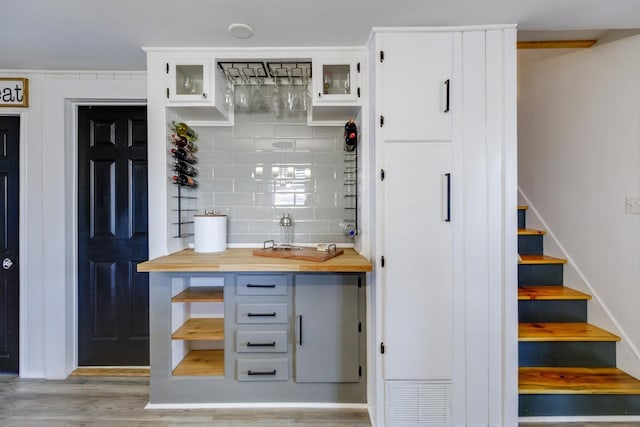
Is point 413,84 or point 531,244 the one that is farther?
point 531,244

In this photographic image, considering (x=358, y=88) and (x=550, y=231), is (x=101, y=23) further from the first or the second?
(x=550, y=231)

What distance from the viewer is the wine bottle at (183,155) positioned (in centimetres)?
216

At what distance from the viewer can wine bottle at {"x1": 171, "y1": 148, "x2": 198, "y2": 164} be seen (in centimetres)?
216

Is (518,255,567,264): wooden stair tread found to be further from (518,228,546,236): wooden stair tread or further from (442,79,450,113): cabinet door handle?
(442,79,450,113): cabinet door handle

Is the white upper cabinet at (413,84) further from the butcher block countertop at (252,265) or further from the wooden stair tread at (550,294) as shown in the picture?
the wooden stair tread at (550,294)

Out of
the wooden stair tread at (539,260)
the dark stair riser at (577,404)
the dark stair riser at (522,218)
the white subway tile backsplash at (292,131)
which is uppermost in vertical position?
the white subway tile backsplash at (292,131)

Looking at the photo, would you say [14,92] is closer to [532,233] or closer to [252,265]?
[252,265]

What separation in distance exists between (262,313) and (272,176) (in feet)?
3.58

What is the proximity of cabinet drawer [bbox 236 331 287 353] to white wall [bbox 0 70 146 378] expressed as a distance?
161cm

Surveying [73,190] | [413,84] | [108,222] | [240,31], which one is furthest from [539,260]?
[73,190]

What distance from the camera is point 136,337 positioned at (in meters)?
2.55

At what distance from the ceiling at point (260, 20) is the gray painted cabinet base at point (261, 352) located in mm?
1542

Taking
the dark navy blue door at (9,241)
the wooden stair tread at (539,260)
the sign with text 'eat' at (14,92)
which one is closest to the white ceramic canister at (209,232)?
the dark navy blue door at (9,241)

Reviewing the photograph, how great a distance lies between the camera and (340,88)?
212cm
